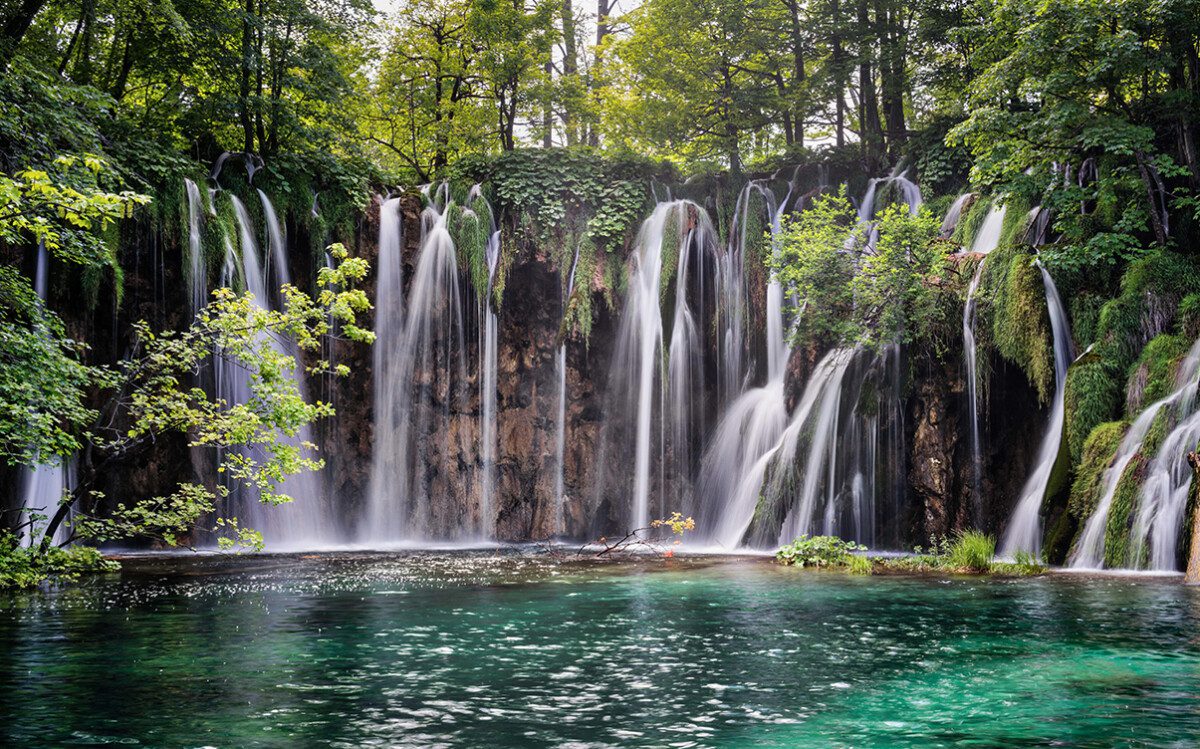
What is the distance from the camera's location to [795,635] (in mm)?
8930

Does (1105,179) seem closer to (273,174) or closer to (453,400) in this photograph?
(453,400)

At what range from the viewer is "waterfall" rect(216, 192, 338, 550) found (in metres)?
20.9

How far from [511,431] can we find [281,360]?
495 inches

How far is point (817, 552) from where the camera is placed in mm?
16188

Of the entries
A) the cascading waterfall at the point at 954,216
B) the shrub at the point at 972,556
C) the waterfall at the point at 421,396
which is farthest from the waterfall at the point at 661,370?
the shrub at the point at 972,556

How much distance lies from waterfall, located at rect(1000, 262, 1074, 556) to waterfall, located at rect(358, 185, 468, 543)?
43.2ft

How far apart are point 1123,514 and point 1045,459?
8.28ft

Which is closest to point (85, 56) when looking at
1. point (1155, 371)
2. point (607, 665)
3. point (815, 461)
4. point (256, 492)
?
point (256, 492)

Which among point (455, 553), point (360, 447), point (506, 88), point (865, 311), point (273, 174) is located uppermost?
point (506, 88)

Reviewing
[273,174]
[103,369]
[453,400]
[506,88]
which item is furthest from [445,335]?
[103,369]

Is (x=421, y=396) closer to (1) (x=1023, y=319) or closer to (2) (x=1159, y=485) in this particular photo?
(1) (x=1023, y=319)

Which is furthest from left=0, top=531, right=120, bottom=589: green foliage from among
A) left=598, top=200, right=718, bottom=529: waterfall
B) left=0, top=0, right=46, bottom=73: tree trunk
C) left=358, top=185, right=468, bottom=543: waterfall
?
left=598, top=200, right=718, bottom=529: waterfall

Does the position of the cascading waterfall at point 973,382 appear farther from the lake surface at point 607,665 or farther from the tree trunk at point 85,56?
the tree trunk at point 85,56

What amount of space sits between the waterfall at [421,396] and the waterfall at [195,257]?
172 inches
